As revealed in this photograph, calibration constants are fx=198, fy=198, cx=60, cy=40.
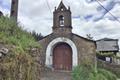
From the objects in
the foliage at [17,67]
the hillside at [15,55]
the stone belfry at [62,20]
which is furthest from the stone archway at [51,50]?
the foliage at [17,67]

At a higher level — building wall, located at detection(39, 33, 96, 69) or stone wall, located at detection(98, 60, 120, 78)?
building wall, located at detection(39, 33, 96, 69)

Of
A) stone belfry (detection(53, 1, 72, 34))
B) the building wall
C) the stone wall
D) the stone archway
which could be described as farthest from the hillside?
the stone wall

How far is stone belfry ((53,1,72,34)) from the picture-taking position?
1812 centimetres

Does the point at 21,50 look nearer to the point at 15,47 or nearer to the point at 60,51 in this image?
the point at 15,47

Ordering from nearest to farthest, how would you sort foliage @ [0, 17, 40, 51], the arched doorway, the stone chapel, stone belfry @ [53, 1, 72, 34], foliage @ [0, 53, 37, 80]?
foliage @ [0, 53, 37, 80], foliage @ [0, 17, 40, 51], the stone chapel, stone belfry @ [53, 1, 72, 34], the arched doorway

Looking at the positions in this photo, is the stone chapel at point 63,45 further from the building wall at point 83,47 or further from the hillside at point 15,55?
the hillside at point 15,55

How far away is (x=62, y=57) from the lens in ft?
60.6

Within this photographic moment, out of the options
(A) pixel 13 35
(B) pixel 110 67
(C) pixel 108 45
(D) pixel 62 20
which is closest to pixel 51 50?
(D) pixel 62 20

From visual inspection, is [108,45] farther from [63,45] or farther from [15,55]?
[15,55]

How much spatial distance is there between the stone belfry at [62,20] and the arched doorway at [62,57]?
4.58 ft

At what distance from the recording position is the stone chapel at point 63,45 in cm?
1761

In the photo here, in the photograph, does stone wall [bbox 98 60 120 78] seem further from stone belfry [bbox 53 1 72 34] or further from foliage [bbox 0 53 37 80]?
foliage [bbox 0 53 37 80]

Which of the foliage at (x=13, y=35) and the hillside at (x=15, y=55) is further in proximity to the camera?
the foliage at (x=13, y=35)

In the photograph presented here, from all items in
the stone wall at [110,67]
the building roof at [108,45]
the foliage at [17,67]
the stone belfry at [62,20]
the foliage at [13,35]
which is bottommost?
the stone wall at [110,67]
